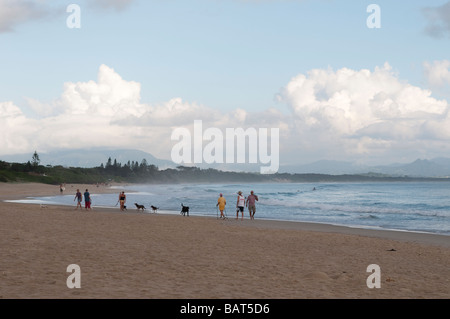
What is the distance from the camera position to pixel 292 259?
40.2 ft

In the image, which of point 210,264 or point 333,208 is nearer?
point 210,264

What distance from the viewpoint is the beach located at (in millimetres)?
8086

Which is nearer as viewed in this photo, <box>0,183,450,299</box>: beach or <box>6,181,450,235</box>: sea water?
<box>0,183,450,299</box>: beach

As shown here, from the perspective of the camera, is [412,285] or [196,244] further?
[196,244]

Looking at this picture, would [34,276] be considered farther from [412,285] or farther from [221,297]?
[412,285]

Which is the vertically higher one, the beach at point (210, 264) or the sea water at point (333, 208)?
the beach at point (210, 264)

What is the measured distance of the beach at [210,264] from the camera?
26.5 ft

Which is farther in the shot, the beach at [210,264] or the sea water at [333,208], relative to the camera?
the sea water at [333,208]

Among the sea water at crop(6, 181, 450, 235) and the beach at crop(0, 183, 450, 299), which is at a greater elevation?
the beach at crop(0, 183, 450, 299)

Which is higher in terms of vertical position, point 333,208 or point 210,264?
point 210,264

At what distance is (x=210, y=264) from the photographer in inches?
431
